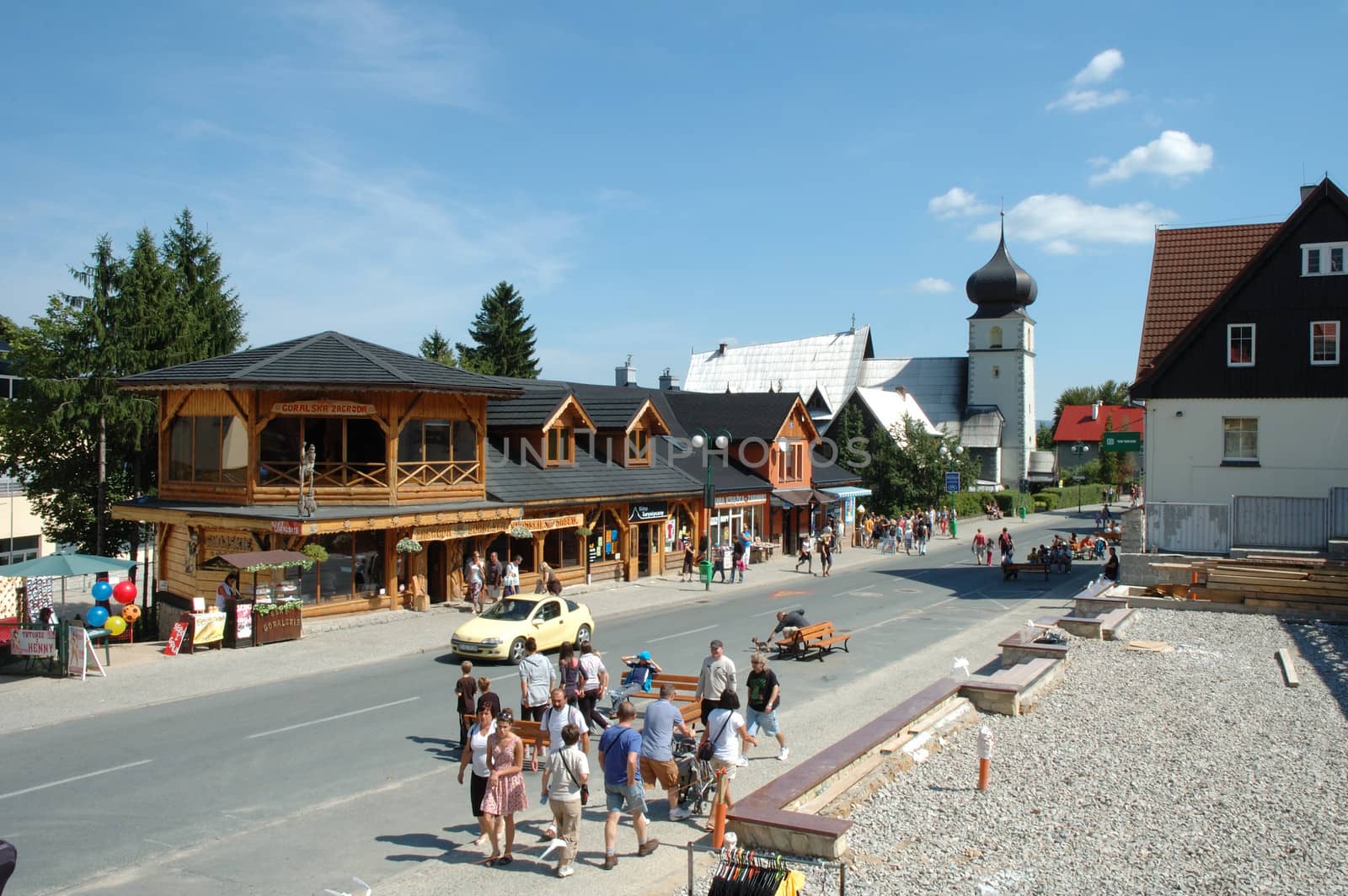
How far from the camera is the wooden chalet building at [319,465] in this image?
25516 mm

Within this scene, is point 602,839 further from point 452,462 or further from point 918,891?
point 452,462

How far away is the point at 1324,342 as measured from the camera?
29.4m

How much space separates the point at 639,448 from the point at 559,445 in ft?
13.8

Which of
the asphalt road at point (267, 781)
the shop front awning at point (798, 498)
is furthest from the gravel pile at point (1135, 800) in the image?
the shop front awning at point (798, 498)

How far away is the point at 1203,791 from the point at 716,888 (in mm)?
6341

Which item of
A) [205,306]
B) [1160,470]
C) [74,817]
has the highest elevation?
[205,306]

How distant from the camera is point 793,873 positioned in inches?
297

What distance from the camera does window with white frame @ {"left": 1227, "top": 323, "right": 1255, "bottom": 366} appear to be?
2997 cm

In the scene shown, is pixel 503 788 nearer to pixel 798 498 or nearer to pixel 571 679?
pixel 571 679

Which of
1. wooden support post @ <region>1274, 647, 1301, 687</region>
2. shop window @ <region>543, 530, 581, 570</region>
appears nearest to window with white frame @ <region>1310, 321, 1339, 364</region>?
wooden support post @ <region>1274, 647, 1301, 687</region>

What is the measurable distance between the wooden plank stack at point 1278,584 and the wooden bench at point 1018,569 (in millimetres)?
10406

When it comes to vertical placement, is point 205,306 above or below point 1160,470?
above

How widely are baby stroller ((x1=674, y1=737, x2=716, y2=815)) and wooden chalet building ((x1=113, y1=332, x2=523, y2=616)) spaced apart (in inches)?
606

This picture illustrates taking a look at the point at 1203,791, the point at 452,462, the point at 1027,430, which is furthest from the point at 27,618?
the point at 1027,430
